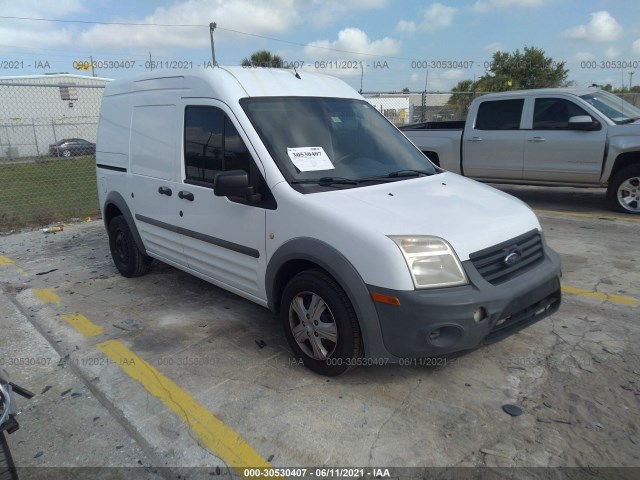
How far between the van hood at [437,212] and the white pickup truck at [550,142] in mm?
4962

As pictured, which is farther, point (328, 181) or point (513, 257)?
point (328, 181)

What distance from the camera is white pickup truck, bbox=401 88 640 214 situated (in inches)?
296

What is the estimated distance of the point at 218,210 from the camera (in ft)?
12.6

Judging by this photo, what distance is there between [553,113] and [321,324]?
6.77 metres

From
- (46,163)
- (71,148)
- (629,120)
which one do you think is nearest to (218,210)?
(629,120)

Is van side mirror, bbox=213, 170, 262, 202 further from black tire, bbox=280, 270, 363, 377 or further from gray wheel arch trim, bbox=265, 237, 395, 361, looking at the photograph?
black tire, bbox=280, 270, 363, 377

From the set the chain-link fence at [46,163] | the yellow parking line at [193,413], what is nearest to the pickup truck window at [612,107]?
the yellow parking line at [193,413]

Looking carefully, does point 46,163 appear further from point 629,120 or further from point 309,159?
point 629,120

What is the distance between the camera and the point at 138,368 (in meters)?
3.58

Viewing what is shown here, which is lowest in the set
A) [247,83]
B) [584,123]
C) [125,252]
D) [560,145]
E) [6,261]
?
[6,261]

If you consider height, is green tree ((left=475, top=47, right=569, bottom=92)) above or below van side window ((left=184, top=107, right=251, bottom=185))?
above

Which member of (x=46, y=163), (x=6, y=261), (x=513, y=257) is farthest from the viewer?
(x=46, y=163)

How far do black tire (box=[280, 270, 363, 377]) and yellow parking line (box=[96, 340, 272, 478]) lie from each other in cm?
75

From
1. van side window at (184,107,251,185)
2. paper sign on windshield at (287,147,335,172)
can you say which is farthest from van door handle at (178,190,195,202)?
paper sign on windshield at (287,147,335,172)
